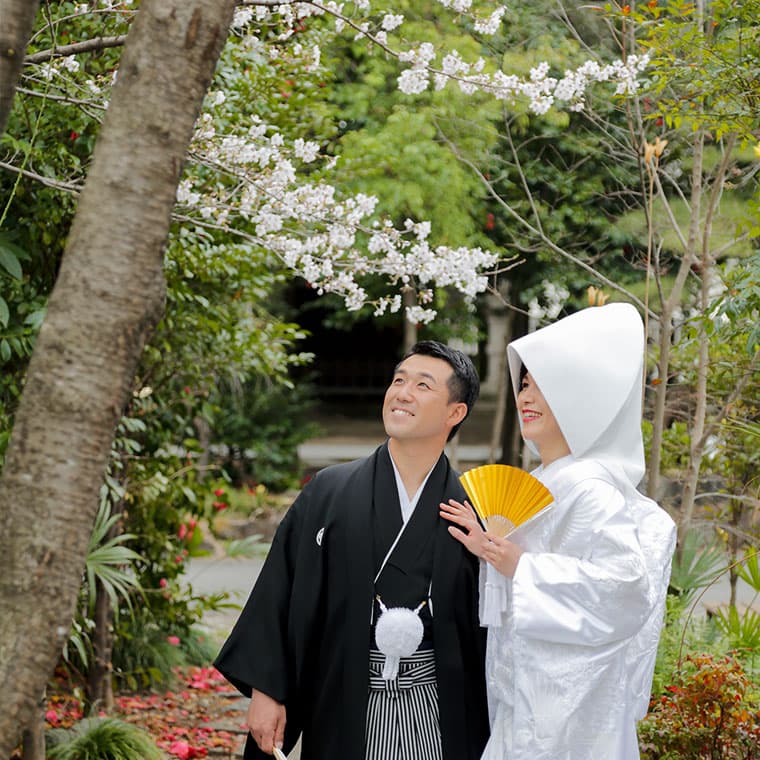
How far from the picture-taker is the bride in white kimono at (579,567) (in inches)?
115

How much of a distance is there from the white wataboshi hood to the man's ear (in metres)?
0.31

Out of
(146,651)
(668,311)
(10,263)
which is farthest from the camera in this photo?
(146,651)

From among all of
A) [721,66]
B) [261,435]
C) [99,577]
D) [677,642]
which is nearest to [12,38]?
[721,66]

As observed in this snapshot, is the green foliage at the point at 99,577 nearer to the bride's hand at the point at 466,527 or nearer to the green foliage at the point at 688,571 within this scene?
the bride's hand at the point at 466,527

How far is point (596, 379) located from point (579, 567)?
0.52 metres

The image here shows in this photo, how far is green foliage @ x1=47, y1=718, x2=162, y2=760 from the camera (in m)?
4.63

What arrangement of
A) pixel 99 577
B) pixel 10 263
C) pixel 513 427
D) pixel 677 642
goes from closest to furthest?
pixel 10 263, pixel 677 642, pixel 99 577, pixel 513 427

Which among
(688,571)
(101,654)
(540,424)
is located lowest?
(101,654)

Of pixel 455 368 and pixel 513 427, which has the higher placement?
pixel 455 368

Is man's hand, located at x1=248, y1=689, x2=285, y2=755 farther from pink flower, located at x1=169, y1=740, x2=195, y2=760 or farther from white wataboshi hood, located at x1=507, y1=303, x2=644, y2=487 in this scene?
pink flower, located at x1=169, y1=740, x2=195, y2=760

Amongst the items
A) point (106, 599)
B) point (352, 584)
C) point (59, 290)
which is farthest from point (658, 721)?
point (59, 290)

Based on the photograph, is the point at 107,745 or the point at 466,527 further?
the point at 107,745

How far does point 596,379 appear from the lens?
9.93 feet

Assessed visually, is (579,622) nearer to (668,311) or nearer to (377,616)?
(377,616)
